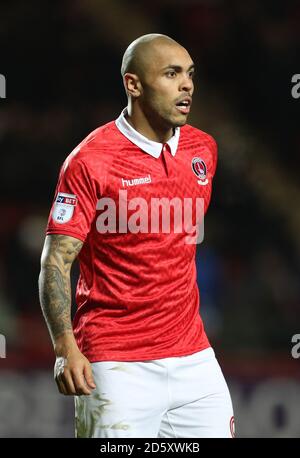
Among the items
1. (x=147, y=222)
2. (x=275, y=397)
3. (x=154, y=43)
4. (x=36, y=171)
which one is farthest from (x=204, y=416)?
(x=36, y=171)

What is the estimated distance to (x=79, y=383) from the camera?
353 cm

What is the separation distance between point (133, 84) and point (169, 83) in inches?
6.5

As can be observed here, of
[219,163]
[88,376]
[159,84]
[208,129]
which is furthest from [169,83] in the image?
[208,129]

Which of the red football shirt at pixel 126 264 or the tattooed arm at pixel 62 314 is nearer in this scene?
the tattooed arm at pixel 62 314

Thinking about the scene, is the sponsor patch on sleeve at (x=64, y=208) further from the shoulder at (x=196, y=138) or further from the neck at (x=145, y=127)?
the shoulder at (x=196, y=138)

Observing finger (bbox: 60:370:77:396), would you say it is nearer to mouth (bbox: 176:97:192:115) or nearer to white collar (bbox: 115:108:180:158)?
white collar (bbox: 115:108:180:158)

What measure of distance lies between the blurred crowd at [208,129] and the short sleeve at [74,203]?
3163 millimetres

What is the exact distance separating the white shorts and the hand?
243mm

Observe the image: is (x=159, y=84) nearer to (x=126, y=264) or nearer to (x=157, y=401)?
(x=126, y=264)

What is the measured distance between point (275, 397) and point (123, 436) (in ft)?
9.00

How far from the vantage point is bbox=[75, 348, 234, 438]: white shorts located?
3801 mm

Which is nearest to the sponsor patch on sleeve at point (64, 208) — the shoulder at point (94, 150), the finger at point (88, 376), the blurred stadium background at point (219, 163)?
the shoulder at point (94, 150)

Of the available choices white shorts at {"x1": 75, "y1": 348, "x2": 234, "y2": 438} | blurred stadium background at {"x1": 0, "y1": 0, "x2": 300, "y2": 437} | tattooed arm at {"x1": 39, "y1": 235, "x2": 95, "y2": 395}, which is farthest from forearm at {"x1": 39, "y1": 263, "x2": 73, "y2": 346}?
blurred stadium background at {"x1": 0, "y1": 0, "x2": 300, "y2": 437}

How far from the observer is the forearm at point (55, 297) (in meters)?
3.65
